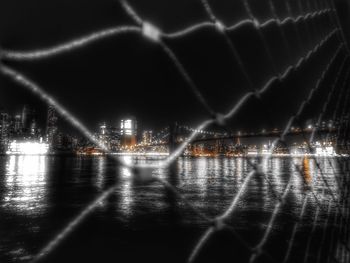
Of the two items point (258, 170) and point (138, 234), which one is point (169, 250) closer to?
point (138, 234)

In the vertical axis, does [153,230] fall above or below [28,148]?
below

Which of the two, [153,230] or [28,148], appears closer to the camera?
[153,230]

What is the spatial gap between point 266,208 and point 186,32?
677 centimetres

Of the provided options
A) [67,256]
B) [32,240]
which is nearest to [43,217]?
[32,240]

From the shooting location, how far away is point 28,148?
95688 mm

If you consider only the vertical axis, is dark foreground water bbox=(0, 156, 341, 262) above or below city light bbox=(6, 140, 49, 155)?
below

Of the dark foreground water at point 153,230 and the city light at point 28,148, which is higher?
the city light at point 28,148

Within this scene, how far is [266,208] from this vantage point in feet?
26.0

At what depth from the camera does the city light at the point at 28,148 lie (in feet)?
311

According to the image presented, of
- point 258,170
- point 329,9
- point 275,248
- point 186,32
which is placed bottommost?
point 275,248

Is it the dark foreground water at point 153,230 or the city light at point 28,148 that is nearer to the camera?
the dark foreground water at point 153,230

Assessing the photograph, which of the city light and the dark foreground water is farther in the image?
the city light

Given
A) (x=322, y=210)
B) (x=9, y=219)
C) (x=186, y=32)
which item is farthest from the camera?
(x=322, y=210)

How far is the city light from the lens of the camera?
94.7 metres
